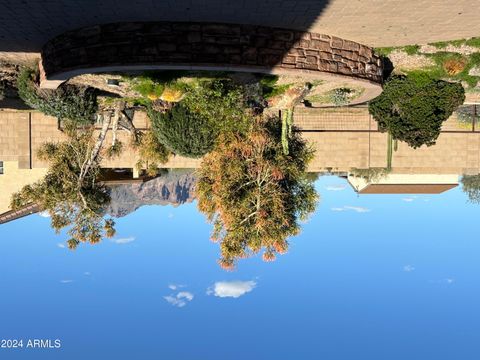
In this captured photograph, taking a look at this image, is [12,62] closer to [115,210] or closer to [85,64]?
[85,64]

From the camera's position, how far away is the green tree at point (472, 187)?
22.8m

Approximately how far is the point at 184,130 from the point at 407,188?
10.2 meters

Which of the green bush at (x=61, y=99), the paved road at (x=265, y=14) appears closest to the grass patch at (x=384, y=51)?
the paved road at (x=265, y=14)

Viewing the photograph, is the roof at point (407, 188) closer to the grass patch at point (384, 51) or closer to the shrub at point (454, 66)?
the shrub at point (454, 66)

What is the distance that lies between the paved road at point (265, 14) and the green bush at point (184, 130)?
4.81 meters

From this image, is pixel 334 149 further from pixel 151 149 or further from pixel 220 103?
pixel 151 149

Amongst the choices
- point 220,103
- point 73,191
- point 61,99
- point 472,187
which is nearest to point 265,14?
point 220,103

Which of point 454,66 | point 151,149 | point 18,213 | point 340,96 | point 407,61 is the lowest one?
point 18,213

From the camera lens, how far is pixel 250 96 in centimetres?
1448

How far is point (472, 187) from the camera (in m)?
23.3

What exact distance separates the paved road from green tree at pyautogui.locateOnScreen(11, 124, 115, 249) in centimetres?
535

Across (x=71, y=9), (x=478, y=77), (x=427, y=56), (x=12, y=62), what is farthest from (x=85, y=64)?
(x=478, y=77)

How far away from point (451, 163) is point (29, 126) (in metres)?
15.5

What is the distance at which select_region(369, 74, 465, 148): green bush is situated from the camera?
45.8 feet
